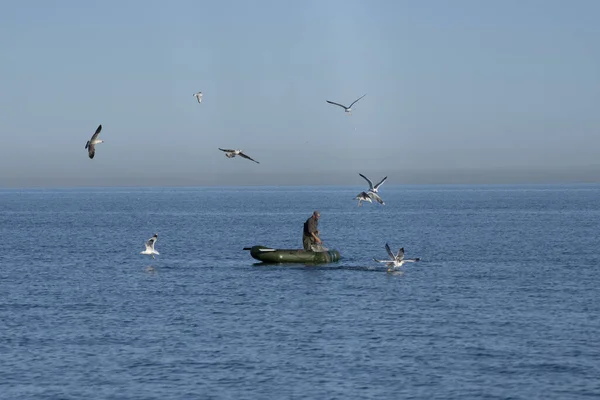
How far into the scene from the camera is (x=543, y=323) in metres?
38.2

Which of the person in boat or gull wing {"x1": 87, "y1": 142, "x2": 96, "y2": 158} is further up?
gull wing {"x1": 87, "y1": 142, "x2": 96, "y2": 158}

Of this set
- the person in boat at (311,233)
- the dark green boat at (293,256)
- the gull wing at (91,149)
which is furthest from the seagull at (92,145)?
the dark green boat at (293,256)

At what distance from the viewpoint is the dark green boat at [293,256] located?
58.4 metres

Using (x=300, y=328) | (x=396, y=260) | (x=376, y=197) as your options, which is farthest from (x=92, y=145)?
(x=396, y=260)

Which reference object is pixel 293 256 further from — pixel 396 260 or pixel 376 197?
pixel 376 197

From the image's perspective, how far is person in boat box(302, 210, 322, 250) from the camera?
179 feet

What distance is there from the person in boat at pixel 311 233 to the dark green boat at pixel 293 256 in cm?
57

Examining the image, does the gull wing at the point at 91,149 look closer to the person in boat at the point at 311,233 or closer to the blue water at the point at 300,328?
the blue water at the point at 300,328

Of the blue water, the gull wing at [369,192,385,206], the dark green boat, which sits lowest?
the blue water

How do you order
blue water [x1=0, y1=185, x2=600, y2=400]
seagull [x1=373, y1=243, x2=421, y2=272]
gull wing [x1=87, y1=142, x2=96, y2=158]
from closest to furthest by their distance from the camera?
blue water [x1=0, y1=185, x2=600, y2=400] → gull wing [x1=87, y1=142, x2=96, y2=158] → seagull [x1=373, y1=243, x2=421, y2=272]

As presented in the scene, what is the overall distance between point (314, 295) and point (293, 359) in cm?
1509

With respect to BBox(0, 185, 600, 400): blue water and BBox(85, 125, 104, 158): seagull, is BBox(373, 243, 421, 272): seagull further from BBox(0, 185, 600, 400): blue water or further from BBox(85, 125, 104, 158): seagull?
BBox(85, 125, 104, 158): seagull

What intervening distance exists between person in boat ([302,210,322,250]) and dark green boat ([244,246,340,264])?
57 centimetres

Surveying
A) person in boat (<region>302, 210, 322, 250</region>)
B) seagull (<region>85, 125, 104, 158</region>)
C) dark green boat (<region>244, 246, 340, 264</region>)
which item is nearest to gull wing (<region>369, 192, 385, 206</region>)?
person in boat (<region>302, 210, 322, 250</region>)
